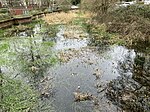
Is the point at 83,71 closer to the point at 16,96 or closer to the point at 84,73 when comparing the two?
the point at 84,73

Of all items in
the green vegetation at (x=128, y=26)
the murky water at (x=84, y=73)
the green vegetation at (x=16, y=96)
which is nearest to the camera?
the green vegetation at (x=16, y=96)

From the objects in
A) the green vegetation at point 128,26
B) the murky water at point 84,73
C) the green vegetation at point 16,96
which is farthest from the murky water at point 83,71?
the green vegetation at point 128,26

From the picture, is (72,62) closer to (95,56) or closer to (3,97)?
(95,56)

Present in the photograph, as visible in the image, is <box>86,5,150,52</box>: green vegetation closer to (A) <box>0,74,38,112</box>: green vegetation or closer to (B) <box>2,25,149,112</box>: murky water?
(B) <box>2,25,149,112</box>: murky water

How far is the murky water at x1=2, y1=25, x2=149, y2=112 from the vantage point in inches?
361

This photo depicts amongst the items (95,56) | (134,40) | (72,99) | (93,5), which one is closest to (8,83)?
(72,99)

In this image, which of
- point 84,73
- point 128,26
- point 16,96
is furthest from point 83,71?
point 128,26

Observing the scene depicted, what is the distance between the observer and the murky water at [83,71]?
30.1 ft

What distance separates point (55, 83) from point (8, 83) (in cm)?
230

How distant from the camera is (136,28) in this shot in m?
19.6

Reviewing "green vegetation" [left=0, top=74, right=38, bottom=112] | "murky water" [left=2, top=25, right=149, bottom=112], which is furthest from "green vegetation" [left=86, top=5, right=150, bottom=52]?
"green vegetation" [left=0, top=74, right=38, bottom=112]

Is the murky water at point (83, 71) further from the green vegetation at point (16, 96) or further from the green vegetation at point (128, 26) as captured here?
the green vegetation at point (128, 26)

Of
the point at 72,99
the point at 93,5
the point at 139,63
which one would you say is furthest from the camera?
the point at 93,5

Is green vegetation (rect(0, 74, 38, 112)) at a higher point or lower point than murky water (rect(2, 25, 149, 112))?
higher
